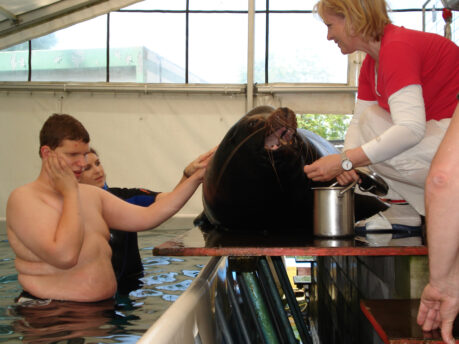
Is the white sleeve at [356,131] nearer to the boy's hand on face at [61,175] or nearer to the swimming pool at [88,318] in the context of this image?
the swimming pool at [88,318]

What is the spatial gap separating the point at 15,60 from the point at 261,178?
8389 mm

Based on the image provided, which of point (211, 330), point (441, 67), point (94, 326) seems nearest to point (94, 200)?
point (94, 326)

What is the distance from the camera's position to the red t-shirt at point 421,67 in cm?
179

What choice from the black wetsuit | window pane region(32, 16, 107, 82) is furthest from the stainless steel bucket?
window pane region(32, 16, 107, 82)

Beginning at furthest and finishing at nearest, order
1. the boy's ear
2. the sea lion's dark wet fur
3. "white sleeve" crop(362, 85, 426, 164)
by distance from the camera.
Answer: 1. the boy's ear
2. the sea lion's dark wet fur
3. "white sleeve" crop(362, 85, 426, 164)

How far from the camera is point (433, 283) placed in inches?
41.1

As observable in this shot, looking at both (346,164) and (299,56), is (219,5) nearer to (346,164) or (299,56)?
(299,56)

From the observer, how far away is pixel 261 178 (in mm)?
1947

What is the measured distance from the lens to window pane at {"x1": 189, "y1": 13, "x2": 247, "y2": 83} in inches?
362

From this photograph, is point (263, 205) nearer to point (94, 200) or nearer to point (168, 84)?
point (94, 200)

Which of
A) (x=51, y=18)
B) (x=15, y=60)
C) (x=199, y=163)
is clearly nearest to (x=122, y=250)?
(x=199, y=163)

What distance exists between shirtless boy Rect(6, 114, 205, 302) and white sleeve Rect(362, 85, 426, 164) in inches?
44.6

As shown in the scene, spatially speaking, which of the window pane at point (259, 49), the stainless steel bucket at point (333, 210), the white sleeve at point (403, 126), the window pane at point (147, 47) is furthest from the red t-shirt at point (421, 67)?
the window pane at point (147, 47)

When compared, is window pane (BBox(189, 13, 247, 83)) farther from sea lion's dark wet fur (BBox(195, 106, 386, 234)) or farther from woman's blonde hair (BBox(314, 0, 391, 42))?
woman's blonde hair (BBox(314, 0, 391, 42))
